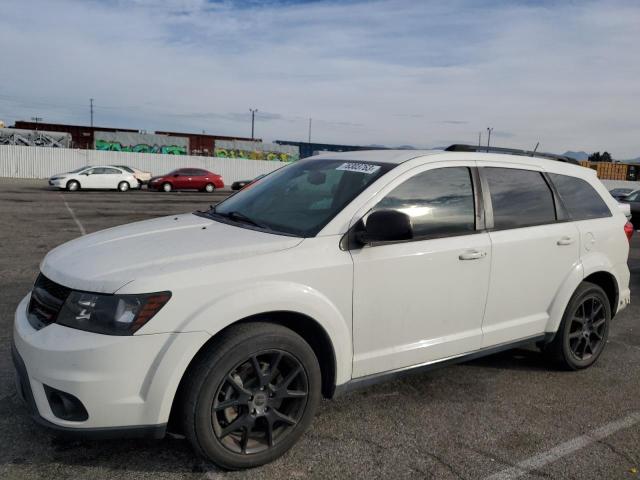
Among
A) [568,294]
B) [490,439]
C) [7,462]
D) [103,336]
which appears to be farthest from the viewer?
[568,294]

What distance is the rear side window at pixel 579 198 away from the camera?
4539 mm

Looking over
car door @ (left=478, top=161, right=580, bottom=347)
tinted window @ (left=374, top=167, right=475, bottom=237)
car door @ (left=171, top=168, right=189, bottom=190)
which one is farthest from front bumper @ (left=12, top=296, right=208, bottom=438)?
car door @ (left=171, top=168, right=189, bottom=190)

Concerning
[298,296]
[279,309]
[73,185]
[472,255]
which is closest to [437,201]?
[472,255]

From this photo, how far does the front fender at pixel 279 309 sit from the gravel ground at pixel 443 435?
48cm

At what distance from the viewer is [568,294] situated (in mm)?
4348

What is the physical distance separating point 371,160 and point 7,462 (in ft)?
9.00

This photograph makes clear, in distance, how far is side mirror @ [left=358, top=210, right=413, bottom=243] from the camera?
10.4ft

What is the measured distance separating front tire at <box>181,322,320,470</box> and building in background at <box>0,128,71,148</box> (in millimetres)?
42187

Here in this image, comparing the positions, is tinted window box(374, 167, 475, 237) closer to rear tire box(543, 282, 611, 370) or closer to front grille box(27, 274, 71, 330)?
rear tire box(543, 282, 611, 370)

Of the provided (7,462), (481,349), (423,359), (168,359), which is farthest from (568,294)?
(7,462)

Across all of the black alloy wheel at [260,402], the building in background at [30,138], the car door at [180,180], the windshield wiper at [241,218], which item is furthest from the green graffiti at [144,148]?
the black alloy wheel at [260,402]

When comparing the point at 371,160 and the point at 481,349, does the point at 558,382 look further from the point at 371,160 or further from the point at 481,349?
the point at 371,160

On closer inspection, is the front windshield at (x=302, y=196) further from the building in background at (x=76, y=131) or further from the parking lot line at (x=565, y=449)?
the building in background at (x=76, y=131)

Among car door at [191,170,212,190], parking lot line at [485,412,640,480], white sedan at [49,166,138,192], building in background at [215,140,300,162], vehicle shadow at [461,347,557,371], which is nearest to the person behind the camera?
parking lot line at [485,412,640,480]
